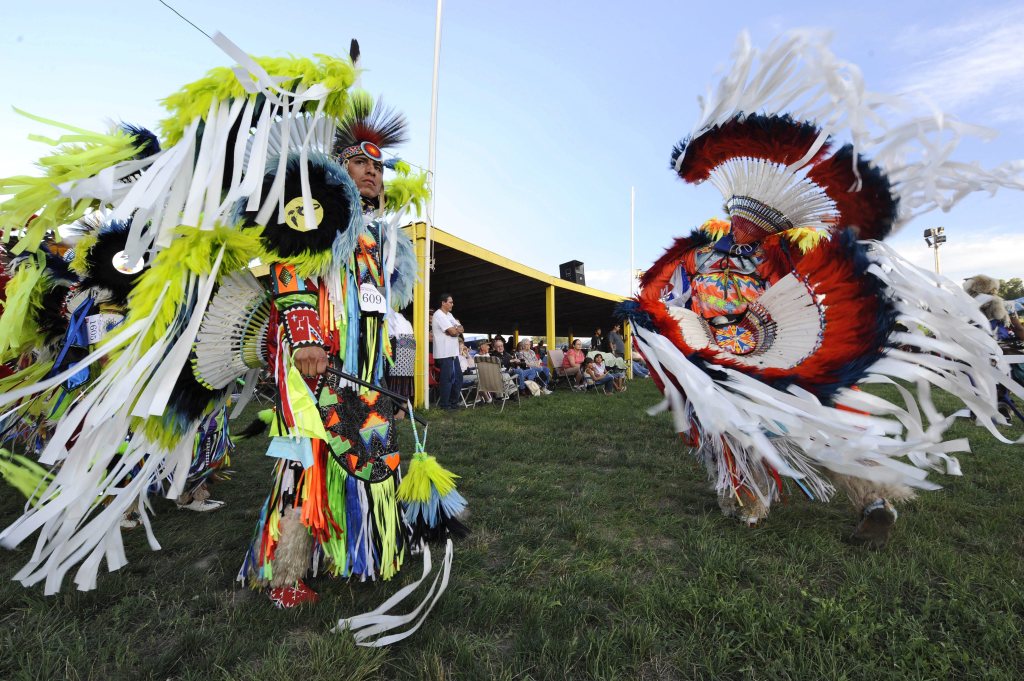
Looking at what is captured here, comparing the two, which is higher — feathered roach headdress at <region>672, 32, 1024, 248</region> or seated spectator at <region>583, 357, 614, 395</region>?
feathered roach headdress at <region>672, 32, 1024, 248</region>

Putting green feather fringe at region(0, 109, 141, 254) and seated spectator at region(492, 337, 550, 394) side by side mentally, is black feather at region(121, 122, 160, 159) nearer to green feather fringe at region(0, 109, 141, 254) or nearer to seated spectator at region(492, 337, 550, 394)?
green feather fringe at region(0, 109, 141, 254)

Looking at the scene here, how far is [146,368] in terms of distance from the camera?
156cm

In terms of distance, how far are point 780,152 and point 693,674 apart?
7.90 ft

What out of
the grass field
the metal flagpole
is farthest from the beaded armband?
the metal flagpole

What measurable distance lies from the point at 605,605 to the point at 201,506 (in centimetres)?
232

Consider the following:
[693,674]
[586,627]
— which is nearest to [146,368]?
[586,627]

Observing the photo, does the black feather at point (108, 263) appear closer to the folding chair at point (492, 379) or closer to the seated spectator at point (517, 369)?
the folding chair at point (492, 379)

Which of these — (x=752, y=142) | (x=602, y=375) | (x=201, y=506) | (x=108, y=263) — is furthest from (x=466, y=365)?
(x=752, y=142)

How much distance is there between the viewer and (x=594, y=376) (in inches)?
389

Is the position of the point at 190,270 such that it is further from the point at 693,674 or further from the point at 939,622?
the point at 939,622

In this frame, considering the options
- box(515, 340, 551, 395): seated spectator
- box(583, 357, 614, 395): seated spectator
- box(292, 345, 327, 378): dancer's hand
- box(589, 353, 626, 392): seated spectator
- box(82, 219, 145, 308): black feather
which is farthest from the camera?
box(589, 353, 626, 392): seated spectator

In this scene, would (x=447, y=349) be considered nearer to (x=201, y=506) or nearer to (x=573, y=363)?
(x=573, y=363)

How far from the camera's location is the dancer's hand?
166 cm

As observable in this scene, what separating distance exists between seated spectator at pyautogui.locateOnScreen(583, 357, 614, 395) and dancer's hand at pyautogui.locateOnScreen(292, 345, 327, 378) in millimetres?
8319
